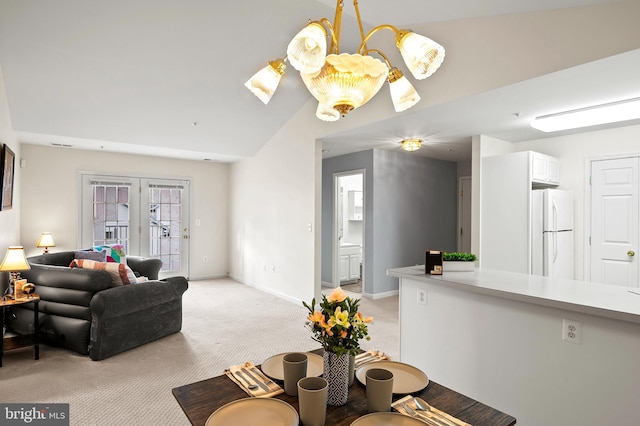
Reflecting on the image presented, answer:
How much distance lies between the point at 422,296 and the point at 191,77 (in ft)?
11.3

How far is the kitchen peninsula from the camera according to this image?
1.83 meters

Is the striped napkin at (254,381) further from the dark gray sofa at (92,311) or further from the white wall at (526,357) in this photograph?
the dark gray sofa at (92,311)

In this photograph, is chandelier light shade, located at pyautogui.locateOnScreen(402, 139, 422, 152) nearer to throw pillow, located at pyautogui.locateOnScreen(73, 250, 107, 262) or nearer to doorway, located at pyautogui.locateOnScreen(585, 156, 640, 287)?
doorway, located at pyautogui.locateOnScreen(585, 156, 640, 287)

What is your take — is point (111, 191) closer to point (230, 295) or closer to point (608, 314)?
point (230, 295)

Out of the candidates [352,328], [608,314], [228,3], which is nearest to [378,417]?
[352,328]

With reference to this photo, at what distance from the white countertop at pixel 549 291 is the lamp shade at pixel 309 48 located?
171cm

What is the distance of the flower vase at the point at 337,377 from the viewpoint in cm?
137

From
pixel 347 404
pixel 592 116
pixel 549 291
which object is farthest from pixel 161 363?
pixel 592 116

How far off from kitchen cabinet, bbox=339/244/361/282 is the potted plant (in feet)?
13.5

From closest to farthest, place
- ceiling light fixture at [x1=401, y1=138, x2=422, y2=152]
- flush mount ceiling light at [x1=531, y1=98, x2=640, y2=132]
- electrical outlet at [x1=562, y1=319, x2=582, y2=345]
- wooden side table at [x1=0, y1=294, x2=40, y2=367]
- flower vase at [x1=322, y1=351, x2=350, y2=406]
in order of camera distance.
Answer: flower vase at [x1=322, y1=351, x2=350, y2=406]
electrical outlet at [x1=562, y1=319, x2=582, y2=345]
flush mount ceiling light at [x1=531, y1=98, x2=640, y2=132]
wooden side table at [x1=0, y1=294, x2=40, y2=367]
ceiling light fixture at [x1=401, y1=138, x2=422, y2=152]

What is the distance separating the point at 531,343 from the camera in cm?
213

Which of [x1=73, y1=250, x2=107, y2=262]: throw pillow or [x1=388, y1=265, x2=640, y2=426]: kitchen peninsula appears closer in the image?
[x1=388, y1=265, x2=640, y2=426]: kitchen peninsula

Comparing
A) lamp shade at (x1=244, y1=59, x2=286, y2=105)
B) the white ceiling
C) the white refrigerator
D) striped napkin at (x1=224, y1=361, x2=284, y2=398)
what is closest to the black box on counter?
the white ceiling

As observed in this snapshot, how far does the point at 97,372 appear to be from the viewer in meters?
3.11
